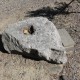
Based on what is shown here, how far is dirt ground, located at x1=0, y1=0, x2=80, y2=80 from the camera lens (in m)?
5.81

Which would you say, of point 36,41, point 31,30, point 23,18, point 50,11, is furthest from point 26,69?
point 50,11

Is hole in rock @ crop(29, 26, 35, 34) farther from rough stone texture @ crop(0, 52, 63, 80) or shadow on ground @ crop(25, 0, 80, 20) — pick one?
shadow on ground @ crop(25, 0, 80, 20)

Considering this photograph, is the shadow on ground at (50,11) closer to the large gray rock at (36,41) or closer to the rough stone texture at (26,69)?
the large gray rock at (36,41)

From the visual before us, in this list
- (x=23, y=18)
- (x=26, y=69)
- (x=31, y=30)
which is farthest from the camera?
(x=23, y=18)

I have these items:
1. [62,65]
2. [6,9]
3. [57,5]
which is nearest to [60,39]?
[62,65]

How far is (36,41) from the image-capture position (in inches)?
235

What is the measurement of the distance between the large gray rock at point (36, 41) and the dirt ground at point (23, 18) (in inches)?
9.0

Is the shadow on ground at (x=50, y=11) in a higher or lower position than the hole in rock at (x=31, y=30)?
lower

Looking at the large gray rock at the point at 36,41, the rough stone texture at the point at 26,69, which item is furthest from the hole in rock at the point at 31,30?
the rough stone texture at the point at 26,69

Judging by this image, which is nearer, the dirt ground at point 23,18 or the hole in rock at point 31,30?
the dirt ground at point 23,18

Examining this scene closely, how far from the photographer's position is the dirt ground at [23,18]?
581cm

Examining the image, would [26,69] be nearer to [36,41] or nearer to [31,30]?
[36,41]

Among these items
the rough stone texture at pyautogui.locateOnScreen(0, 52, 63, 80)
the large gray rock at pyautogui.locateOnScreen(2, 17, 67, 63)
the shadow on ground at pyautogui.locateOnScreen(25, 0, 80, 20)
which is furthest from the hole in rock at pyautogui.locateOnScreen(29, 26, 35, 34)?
the shadow on ground at pyautogui.locateOnScreen(25, 0, 80, 20)

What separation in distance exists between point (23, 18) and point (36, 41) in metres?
1.95
